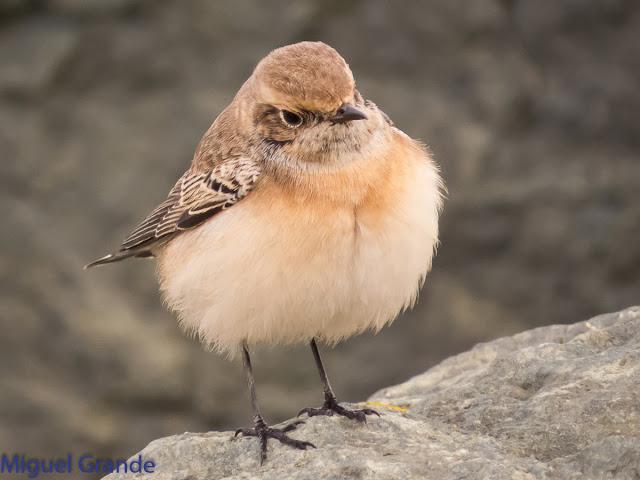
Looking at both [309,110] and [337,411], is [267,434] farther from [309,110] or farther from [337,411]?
[309,110]

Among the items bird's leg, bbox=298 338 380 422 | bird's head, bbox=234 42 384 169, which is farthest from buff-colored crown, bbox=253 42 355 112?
bird's leg, bbox=298 338 380 422

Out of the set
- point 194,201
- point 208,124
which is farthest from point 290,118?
point 208,124

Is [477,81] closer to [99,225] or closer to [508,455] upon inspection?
[99,225]

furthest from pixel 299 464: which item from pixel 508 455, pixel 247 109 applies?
pixel 247 109

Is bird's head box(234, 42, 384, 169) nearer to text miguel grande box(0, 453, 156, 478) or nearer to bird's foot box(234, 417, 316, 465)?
bird's foot box(234, 417, 316, 465)

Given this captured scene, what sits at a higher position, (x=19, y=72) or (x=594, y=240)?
(x=19, y=72)

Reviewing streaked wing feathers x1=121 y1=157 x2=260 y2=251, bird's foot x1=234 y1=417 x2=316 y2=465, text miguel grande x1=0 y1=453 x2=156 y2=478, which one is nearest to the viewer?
bird's foot x1=234 y1=417 x2=316 y2=465
